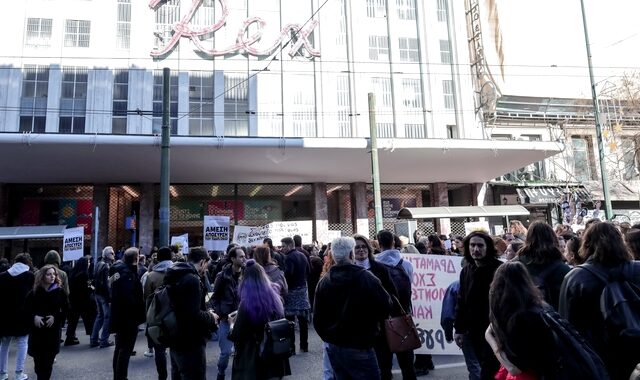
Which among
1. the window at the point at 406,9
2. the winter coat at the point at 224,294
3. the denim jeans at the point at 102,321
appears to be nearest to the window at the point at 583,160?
the window at the point at 406,9

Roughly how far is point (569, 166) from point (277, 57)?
18.1 meters

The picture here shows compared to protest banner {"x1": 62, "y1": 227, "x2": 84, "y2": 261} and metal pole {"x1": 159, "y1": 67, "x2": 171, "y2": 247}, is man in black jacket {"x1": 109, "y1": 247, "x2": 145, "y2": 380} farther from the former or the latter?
protest banner {"x1": 62, "y1": 227, "x2": 84, "y2": 261}

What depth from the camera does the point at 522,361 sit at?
2.32 metres

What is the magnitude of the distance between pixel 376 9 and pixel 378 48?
2.30m

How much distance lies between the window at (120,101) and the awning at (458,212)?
13.2m

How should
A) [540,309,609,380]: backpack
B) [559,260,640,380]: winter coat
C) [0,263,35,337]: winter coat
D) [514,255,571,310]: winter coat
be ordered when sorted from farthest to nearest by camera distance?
[0,263,35,337]: winter coat
[514,255,571,310]: winter coat
[559,260,640,380]: winter coat
[540,309,609,380]: backpack

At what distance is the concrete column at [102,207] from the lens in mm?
20453

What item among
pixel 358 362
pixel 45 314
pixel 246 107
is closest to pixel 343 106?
pixel 246 107

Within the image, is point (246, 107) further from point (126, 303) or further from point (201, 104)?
point (126, 303)

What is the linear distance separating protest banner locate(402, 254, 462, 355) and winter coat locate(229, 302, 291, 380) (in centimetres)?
294

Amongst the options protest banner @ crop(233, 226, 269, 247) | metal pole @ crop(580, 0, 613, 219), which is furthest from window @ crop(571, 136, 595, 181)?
protest banner @ crop(233, 226, 269, 247)

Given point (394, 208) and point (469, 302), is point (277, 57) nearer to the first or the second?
point (394, 208)

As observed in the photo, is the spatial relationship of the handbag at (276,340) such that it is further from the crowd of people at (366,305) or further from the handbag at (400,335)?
the handbag at (400,335)

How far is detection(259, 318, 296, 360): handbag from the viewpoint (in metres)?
4.26
